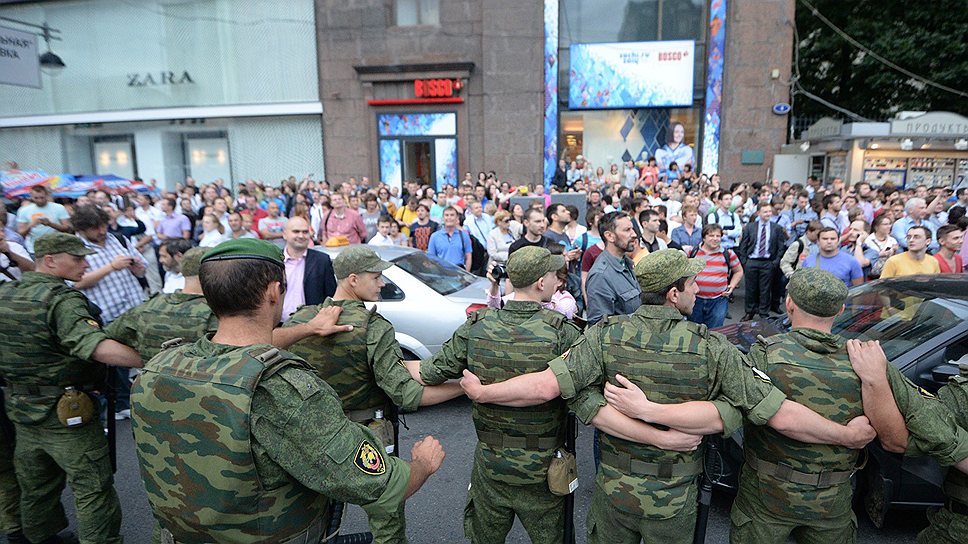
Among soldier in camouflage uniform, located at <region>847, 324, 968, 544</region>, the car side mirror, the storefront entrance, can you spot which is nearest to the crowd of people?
soldier in camouflage uniform, located at <region>847, 324, 968, 544</region>

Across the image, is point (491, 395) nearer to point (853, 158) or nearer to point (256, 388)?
point (256, 388)

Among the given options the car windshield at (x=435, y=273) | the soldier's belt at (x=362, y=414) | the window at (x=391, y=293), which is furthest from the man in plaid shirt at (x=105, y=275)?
the soldier's belt at (x=362, y=414)

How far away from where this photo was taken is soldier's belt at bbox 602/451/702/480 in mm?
2408

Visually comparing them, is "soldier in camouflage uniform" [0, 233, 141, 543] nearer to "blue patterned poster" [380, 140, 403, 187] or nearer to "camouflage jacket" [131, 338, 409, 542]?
"camouflage jacket" [131, 338, 409, 542]

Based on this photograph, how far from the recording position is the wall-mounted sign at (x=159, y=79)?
757 inches

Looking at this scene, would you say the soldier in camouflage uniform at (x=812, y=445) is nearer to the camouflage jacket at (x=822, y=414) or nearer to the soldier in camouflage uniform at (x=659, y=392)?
the camouflage jacket at (x=822, y=414)

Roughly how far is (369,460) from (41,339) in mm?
2274

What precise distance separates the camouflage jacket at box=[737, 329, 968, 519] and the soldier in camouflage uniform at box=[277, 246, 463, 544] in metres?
1.46

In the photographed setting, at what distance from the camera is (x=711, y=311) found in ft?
20.0

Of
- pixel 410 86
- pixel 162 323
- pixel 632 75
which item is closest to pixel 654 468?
pixel 162 323

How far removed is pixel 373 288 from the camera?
121 inches

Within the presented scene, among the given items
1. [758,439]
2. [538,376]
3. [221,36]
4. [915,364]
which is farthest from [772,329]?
[221,36]

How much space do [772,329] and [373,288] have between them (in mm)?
3200

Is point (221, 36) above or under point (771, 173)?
above
